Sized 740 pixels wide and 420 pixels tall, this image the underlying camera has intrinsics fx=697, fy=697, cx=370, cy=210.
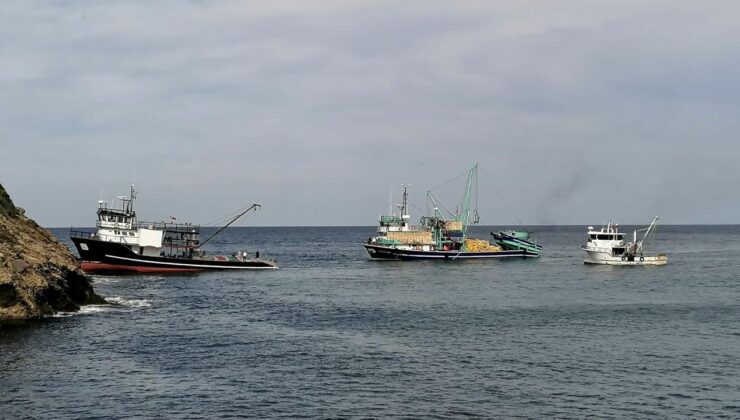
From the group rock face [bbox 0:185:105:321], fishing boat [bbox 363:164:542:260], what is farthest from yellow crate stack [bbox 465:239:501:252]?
rock face [bbox 0:185:105:321]

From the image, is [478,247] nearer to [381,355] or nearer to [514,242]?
[514,242]

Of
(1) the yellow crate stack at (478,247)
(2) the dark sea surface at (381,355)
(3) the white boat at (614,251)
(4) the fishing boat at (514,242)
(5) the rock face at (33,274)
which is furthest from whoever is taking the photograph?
(4) the fishing boat at (514,242)

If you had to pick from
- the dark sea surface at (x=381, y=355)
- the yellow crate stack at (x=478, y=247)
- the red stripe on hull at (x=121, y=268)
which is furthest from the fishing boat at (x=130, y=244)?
the yellow crate stack at (x=478, y=247)

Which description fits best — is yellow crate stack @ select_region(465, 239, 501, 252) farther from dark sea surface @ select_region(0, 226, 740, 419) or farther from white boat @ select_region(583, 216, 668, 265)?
dark sea surface @ select_region(0, 226, 740, 419)

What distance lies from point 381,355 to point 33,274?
33278 millimetres

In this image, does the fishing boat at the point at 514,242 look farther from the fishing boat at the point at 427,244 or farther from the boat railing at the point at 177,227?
the boat railing at the point at 177,227

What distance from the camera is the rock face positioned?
59562 mm

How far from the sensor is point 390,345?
55.3 meters

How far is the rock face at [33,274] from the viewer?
59.6 metres

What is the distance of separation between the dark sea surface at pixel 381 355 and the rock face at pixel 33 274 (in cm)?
209

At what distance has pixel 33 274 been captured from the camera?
205 ft

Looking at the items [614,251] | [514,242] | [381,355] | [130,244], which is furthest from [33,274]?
[514,242]

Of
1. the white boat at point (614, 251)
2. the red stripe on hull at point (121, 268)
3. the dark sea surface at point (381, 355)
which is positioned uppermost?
the white boat at point (614, 251)

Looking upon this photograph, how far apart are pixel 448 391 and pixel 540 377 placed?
711 cm
